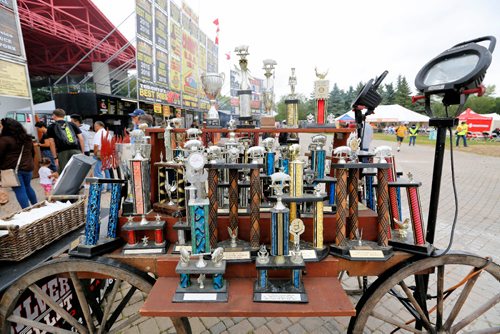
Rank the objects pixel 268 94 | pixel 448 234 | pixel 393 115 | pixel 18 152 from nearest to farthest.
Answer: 1. pixel 268 94
2. pixel 448 234
3. pixel 18 152
4. pixel 393 115

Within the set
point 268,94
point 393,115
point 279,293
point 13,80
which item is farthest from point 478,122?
point 13,80

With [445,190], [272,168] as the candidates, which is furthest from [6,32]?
[445,190]

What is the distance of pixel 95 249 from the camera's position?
148 cm

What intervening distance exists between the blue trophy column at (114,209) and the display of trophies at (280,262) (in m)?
0.92

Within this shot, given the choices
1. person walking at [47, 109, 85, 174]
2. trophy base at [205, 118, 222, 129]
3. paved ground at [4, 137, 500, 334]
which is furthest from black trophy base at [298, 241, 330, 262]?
person walking at [47, 109, 85, 174]

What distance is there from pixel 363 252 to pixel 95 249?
1.50 m

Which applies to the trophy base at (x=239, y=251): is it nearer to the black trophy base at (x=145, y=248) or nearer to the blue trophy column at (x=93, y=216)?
the black trophy base at (x=145, y=248)

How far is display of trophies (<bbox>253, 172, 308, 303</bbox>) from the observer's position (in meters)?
1.28

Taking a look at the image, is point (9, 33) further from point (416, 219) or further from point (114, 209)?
point (416, 219)

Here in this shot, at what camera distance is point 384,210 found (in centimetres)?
152

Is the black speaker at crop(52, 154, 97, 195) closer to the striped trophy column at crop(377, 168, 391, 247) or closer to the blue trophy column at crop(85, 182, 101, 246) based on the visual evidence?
the blue trophy column at crop(85, 182, 101, 246)

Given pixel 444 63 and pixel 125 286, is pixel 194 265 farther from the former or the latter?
pixel 125 286

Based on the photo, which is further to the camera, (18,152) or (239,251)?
(18,152)

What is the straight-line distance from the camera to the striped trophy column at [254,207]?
57.7 inches
